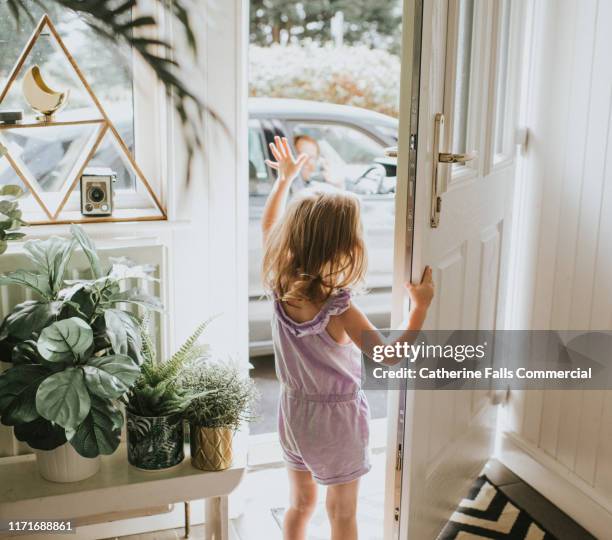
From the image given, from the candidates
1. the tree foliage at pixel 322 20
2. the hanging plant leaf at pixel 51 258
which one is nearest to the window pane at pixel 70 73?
the hanging plant leaf at pixel 51 258

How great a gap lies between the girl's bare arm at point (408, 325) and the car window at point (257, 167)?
1.91m

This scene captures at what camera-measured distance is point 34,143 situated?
7.00ft

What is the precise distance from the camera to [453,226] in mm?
1996

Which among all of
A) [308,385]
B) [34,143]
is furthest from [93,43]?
[308,385]

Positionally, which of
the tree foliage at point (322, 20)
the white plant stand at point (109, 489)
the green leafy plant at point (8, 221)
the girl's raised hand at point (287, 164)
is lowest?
the white plant stand at point (109, 489)

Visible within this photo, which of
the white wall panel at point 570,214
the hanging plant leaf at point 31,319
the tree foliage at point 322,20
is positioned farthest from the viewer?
the tree foliage at point 322,20

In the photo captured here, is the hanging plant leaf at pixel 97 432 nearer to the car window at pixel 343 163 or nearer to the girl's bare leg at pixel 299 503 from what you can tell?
the girl's bare leg at pixel 299 503

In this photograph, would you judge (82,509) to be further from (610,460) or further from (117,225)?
(610,460)

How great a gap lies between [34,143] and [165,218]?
0.42 m

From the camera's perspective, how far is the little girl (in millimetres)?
1750

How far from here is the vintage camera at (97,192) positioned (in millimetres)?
2086

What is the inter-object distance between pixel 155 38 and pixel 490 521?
170cm

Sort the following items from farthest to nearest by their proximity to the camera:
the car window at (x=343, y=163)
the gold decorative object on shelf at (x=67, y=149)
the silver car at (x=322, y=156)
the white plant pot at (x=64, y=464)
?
the car window at (x=343, y=163) < the silver car at (x=322, y=156) < the gold decorative object on shelf at (x=67, y=149) < the white plant pot at (x=64, y=464)

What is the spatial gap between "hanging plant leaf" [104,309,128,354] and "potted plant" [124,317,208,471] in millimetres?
169
